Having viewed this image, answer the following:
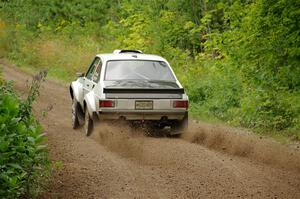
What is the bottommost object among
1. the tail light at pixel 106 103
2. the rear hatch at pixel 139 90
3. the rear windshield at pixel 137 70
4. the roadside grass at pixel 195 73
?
the roadside grass at pixel 195 73

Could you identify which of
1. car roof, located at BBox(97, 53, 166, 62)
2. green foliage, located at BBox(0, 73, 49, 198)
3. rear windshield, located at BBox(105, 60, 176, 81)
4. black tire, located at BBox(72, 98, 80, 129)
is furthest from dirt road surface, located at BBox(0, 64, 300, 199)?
car roof, located at BBox(97, 53, 166, 62)

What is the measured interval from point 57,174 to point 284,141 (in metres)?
5.16

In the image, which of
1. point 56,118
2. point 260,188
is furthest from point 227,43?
point 260,188

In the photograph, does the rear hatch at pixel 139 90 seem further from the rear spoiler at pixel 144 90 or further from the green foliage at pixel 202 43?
the green foliage at pixel 202 43

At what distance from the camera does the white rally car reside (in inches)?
410

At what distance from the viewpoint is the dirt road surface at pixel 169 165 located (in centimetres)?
714

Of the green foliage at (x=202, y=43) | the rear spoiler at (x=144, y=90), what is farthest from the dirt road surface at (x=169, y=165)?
the green foliage at (x=202, y=43)

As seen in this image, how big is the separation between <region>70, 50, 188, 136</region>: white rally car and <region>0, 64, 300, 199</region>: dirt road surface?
0.32 meters

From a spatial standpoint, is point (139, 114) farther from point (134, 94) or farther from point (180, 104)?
point (180, 104)

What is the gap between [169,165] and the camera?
8.59 meters

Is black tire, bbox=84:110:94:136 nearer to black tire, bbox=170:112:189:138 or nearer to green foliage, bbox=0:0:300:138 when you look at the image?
black tire, bbox=170:112:189:138

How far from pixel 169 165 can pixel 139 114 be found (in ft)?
6.85

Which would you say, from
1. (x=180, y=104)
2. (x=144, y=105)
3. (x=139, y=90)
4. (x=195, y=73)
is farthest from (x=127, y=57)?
(x=195, y=73)

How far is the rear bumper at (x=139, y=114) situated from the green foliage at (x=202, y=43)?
274cm
